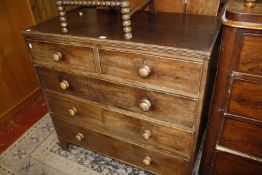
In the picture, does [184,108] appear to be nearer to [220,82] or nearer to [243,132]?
[220,82]

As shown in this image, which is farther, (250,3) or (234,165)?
(234,165)

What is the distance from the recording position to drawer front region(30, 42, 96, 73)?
1091 millimetres

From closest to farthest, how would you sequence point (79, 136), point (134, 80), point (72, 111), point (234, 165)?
point (134, 80) → point (234, 165) → point (72, 111) → point (79, 136)

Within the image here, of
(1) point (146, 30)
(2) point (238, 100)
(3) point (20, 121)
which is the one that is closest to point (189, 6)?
(1) point (146, 30)

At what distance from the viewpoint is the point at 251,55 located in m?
0.84

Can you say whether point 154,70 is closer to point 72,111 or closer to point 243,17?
point 243,17

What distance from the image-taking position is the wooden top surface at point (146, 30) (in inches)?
35.3

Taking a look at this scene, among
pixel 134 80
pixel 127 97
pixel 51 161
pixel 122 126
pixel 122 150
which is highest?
pixel 134 80

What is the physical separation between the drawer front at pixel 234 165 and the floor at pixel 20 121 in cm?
160

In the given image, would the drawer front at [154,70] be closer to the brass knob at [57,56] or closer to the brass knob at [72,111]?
the brass knob at [57,56]

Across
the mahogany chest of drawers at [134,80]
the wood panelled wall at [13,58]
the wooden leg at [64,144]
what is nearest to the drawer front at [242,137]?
the mahogany chest of drawers at [134,80]

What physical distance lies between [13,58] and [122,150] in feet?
4.51

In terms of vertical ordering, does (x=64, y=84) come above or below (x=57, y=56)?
below

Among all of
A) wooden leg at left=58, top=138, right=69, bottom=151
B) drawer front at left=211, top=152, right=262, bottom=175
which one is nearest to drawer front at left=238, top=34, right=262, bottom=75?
drawer front at left=211, top=152, right=262, bottom=175
